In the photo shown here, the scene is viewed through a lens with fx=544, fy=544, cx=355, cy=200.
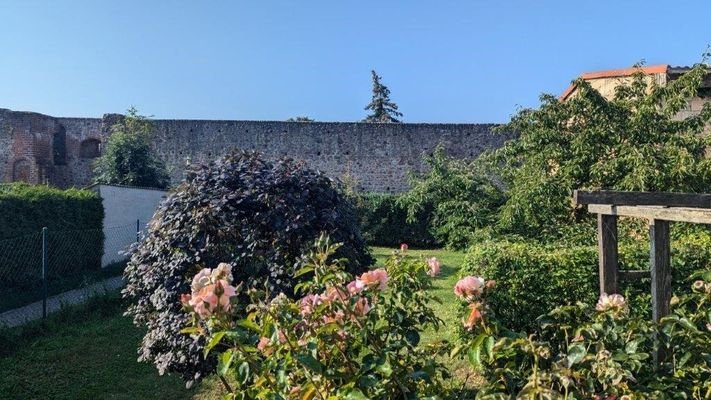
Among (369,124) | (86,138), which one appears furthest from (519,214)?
(86,138)

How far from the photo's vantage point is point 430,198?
34.2 feet

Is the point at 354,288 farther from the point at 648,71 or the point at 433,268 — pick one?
the point at 648,71

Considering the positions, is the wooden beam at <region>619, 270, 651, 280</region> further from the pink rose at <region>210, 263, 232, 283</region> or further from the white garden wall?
the white garden wall

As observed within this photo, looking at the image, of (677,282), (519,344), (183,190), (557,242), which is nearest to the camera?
(519,344)

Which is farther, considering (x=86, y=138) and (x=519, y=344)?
(x=86, y=138)

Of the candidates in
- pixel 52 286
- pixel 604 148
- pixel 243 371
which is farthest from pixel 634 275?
pixel 52 286

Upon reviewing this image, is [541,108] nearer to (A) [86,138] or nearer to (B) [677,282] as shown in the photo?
(B) [677,282]

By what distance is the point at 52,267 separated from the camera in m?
8.56

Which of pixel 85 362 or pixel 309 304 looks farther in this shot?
pixel 85 362

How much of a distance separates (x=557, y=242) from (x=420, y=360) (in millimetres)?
4509

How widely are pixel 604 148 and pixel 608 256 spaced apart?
3.91 meters

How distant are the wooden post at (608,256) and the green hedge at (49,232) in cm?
707

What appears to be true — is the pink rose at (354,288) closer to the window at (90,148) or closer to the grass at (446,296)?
the grass at (446,296)

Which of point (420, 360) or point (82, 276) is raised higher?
point (420, 360)
